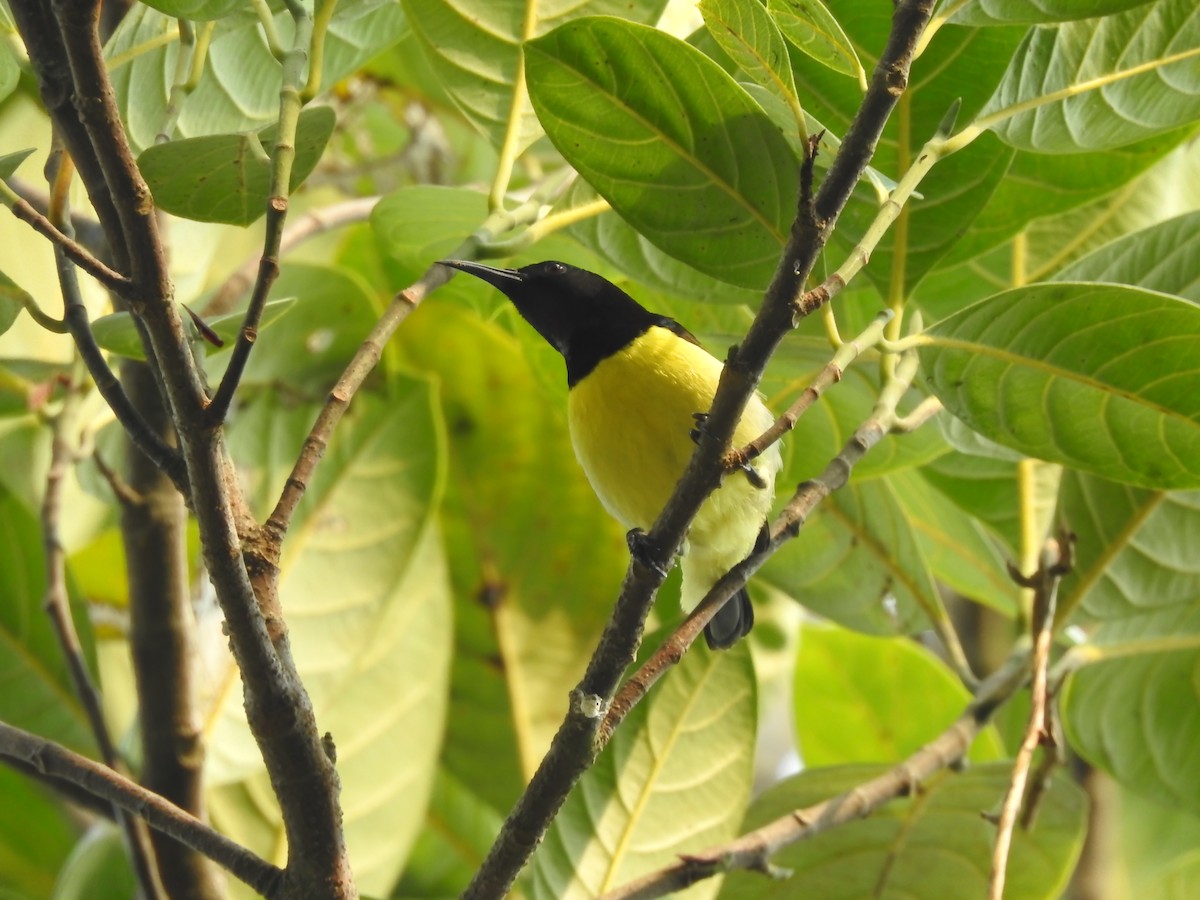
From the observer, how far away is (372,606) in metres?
2.51

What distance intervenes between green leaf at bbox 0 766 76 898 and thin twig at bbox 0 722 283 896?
1425 millimetres

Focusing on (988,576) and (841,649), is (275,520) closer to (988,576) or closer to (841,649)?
(988,576)

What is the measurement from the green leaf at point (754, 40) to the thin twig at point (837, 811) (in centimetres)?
80

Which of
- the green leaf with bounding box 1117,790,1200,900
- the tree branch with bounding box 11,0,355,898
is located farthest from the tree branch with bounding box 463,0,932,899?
the green leaf with bounding box 1117,790,1200,900

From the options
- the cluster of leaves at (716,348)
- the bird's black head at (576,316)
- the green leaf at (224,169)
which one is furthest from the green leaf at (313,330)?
the green leaf at (224,169)

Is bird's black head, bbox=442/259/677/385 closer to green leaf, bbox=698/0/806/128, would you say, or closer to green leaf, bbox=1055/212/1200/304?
green leaf, bbox=1055/212/1200/304

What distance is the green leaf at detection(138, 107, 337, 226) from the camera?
128cm

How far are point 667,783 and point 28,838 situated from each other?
1328 mm

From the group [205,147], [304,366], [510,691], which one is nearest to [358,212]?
[304,366]

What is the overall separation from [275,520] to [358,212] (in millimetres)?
1468

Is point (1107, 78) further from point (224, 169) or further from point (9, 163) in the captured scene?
point (9, 163)

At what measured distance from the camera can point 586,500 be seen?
2791 mm

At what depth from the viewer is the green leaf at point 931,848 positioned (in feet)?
6.85

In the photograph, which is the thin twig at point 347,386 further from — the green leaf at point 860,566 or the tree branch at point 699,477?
the green leaf at point 860,566
